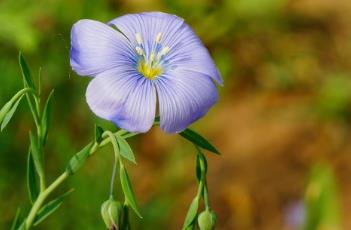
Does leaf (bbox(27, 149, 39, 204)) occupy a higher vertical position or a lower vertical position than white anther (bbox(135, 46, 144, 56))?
lower

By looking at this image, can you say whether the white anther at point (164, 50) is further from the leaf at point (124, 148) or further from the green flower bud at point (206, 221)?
the green flower bud at point (206, 221)

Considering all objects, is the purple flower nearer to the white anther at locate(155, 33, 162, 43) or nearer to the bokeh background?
the white anther at locate(155, 33, 162, 43)

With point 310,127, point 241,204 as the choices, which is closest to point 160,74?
point 241,204

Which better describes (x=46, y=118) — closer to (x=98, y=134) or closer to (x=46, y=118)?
(x=46, y=118)

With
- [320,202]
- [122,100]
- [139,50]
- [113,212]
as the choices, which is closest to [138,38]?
[139,50]

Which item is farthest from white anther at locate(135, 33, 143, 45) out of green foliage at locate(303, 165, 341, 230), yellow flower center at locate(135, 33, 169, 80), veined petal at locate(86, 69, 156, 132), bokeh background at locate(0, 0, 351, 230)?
green foliage at locate(303, 165, 341, 230)
